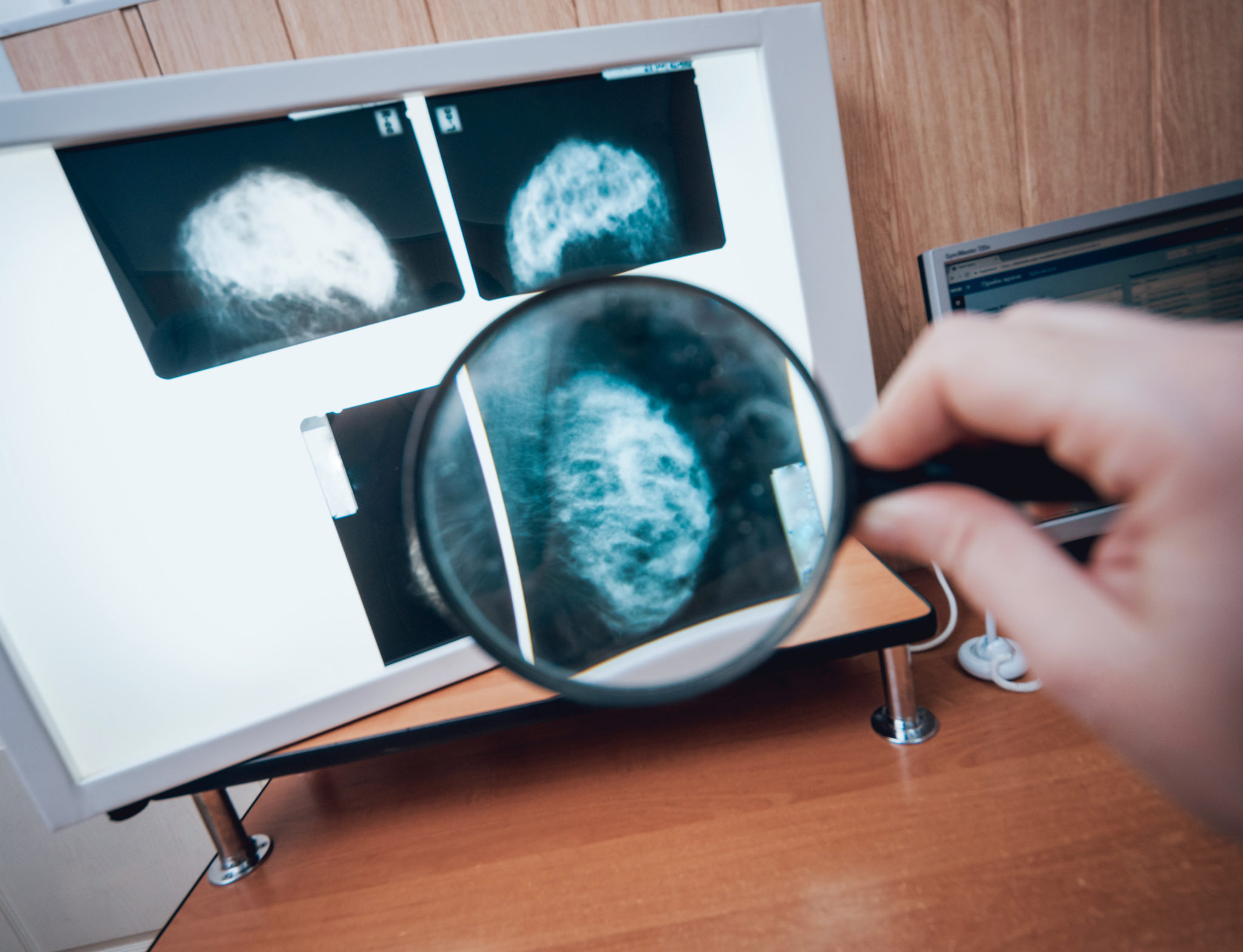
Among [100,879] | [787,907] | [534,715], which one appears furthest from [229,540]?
[100,879]

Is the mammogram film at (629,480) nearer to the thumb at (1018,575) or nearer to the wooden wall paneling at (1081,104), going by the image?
the thumb at (1018,575)

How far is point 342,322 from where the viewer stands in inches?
19.3

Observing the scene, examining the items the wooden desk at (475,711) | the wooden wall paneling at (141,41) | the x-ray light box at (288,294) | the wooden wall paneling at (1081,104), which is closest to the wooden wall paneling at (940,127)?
the wooden wall paneling at (1081,104)

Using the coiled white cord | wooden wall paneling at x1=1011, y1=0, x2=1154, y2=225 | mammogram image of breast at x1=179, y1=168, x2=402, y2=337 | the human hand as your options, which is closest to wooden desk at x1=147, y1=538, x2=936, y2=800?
the coiled white cord

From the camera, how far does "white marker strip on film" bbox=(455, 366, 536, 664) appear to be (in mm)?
483

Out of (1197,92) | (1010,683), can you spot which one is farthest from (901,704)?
(1197,92)

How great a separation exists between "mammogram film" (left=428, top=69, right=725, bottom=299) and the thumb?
0.32 metres

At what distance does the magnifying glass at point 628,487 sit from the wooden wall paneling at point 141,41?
638mm

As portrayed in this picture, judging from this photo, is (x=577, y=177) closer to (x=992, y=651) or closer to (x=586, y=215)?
(x=586, y=215)

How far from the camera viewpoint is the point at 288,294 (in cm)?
48

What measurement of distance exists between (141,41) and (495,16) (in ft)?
1.37

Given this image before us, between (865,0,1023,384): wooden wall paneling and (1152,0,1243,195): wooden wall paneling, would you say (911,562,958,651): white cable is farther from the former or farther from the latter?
(1152,0,1243,195): wooden wall paneling

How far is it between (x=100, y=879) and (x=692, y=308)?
4.11 feet

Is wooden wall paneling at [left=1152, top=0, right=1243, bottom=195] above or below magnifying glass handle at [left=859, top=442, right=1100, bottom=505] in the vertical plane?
above
